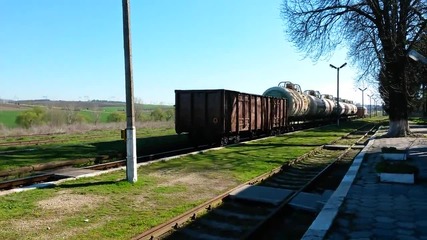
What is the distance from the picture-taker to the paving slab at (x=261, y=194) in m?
8.19

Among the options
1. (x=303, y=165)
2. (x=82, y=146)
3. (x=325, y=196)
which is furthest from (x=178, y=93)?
(x=325, y=196)

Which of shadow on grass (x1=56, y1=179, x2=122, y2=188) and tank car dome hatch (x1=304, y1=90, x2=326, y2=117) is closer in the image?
shadow on grass (x1=56, y1=179, x2=122, y2=188)

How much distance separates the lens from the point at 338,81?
48469 mm

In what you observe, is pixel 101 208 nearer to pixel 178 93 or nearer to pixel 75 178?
pixel 75 178

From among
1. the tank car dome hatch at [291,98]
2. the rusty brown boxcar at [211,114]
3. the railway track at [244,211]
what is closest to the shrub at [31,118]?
the tank car dome hatch at [291,98]

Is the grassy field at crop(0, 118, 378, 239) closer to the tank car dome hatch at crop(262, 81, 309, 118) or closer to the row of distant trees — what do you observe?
the tank car dome hatch at crop(262, 81, 309, 118)

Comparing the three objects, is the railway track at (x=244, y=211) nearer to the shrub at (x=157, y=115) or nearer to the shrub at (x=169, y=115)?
the shrub at (x=157, y=115)

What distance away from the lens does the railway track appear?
A: 248 inches

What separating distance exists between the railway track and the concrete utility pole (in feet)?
8.55

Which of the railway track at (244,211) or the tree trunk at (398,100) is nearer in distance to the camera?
the railway track at (244,211)

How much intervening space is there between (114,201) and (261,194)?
3028mm

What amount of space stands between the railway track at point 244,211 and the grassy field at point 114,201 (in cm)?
31

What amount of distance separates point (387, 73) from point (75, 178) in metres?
21.4

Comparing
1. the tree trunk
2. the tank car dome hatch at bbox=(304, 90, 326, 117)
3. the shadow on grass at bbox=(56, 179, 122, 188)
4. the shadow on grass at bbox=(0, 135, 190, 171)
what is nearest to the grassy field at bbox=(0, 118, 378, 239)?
the shadow on grass at bbox=(56, 179, 122, 188)
